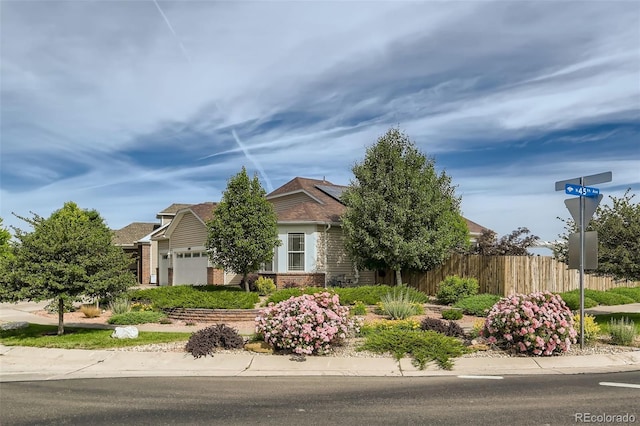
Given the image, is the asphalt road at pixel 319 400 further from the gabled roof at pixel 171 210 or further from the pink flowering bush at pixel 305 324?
the gabled roof at pixel 171 210

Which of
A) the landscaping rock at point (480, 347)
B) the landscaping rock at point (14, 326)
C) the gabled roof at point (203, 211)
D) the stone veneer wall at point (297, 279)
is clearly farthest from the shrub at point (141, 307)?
the landscaping rock at point (480, 347)

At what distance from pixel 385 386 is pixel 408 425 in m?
2.23

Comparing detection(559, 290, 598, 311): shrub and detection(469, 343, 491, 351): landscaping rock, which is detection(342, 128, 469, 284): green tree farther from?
detection(469, 343, 491, 351): landscaping rock

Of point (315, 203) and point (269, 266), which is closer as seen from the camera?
point (269, 266)

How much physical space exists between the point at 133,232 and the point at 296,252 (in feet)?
84.1

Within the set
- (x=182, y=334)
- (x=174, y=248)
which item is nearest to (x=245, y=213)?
(x=182, y=334)

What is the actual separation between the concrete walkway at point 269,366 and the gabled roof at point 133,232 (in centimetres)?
3401

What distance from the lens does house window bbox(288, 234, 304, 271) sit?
1013 inches

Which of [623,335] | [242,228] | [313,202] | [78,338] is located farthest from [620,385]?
[313,202]

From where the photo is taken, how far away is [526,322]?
10422 mm

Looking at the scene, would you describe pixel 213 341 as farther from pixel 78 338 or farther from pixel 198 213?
pixel 198 213

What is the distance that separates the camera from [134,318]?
1642 centimetres

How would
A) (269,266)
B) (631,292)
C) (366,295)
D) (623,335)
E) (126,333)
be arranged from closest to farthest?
(623,335), (126,333), (366,295), (631,292), (269,266)

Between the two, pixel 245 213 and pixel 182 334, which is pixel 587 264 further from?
pixel 245 213
